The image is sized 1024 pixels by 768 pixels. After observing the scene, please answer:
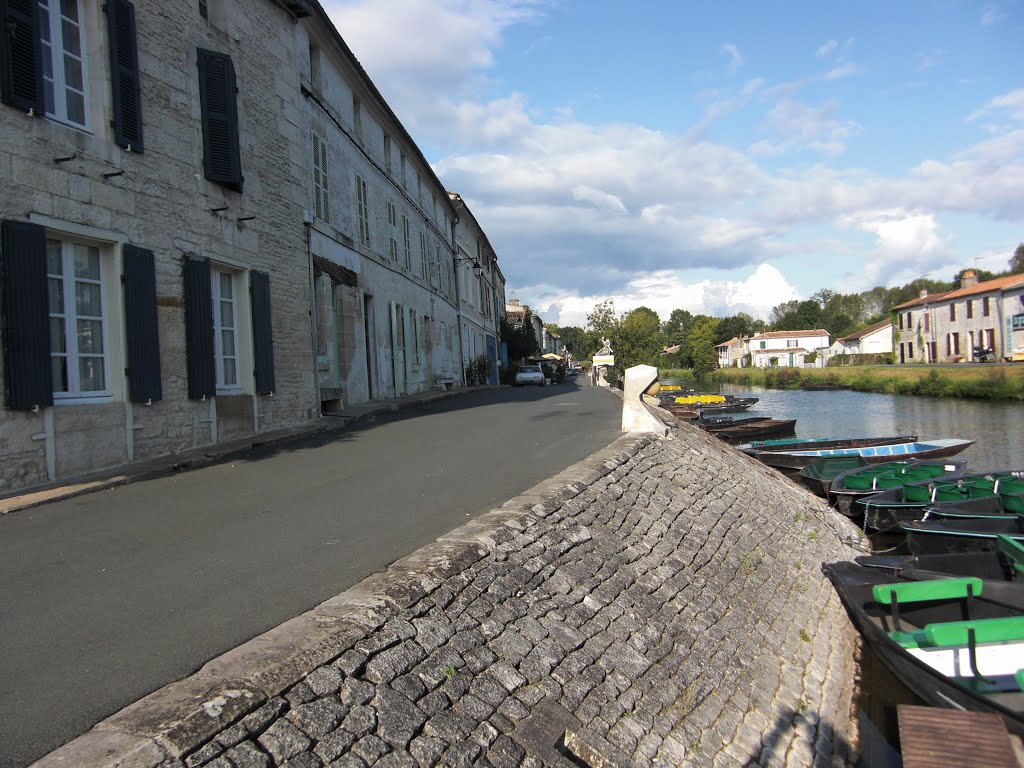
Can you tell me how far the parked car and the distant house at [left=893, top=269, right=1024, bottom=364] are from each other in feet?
112

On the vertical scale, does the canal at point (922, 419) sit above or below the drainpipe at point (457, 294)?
below

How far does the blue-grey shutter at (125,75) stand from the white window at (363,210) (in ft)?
28.2

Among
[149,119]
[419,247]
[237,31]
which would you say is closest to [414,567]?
[149,119]

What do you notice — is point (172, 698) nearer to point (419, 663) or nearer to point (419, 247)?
point (419, 663)

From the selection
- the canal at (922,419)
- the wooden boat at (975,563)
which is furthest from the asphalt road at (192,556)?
the canal at (922,419)

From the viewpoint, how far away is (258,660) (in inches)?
116

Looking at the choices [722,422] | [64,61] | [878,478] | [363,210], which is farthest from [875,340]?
[64,61]

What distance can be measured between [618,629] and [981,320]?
55.8 metres

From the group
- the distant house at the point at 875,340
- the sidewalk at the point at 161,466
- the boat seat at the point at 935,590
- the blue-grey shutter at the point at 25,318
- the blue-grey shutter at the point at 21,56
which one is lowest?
the boat seat at the point at 935,590

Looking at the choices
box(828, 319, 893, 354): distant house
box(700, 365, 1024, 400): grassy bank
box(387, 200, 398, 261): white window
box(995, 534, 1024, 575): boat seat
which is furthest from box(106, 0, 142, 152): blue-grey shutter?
box(828, 319, 893, 354): distant house

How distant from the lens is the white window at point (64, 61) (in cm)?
705

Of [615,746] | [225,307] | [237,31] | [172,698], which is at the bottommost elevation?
[615,746]

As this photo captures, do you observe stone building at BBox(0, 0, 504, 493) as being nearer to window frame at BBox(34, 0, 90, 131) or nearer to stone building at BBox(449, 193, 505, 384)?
window frame at BBox(34, 0, 90, 131)

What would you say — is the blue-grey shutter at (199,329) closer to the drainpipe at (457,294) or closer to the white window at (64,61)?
the white window at (64,61)
